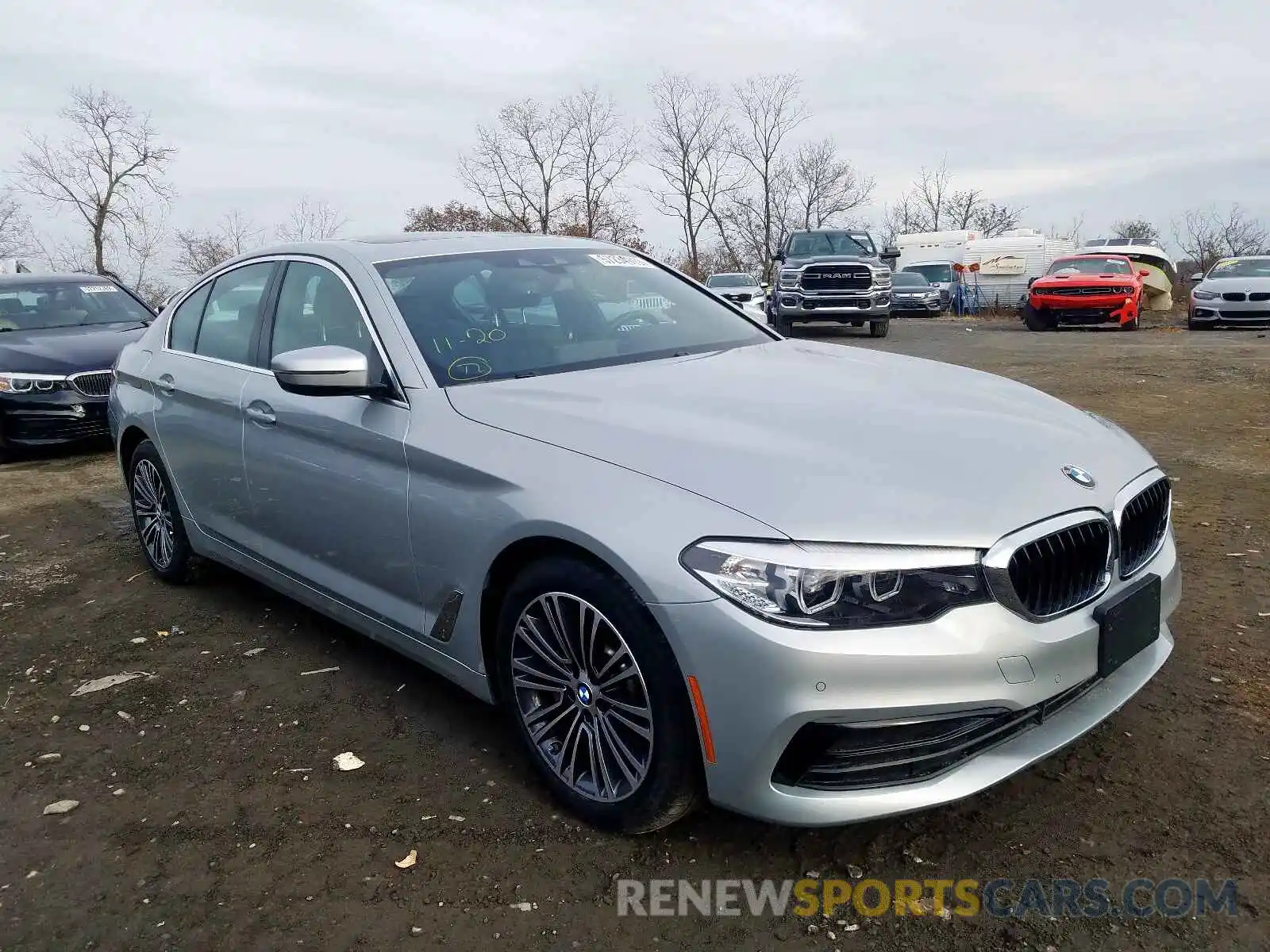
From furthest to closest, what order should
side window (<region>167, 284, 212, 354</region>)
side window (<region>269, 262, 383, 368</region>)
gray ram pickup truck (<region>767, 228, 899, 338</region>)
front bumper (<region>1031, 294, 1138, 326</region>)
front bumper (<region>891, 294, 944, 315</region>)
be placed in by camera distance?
front bumper (<region>891, 294, 944, 315</region>), front bumper (<region>1031, 294, 1138, 326</region>), gray ram pickup truck (<region>767, 228, 899, 338</region>), side window (<region>167, 284, 212, 354</region>), side window (<region>269, 262, 383, 368</region>)

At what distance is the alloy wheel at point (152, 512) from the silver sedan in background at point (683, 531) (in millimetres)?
999

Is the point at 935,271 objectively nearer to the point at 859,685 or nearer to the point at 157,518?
the point at 157,518

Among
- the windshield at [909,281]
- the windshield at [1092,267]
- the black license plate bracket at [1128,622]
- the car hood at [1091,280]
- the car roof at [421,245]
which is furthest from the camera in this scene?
the windshield at [909,281]

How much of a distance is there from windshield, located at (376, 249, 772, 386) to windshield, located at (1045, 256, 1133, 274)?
20.1 metres

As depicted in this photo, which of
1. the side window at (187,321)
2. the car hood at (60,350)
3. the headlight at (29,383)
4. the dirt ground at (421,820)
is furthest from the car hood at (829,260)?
the side window at (187,321)

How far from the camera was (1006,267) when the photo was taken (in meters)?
32.3

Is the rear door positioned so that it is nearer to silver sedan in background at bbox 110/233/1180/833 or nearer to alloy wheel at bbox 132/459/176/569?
silver sedan in background at bbox 110/233/1180/833

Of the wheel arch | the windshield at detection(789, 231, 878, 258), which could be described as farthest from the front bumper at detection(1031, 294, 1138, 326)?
the wheel arch

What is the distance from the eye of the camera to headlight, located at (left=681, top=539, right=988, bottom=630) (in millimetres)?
2289

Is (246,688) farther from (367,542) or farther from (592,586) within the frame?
(592,586)

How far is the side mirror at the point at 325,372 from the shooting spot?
10.5ft

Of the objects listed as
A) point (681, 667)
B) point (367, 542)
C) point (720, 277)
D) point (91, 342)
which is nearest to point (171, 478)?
point (367, 542)

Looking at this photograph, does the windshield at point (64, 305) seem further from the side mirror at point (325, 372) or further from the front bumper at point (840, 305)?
the front bumper at point (840, 305)

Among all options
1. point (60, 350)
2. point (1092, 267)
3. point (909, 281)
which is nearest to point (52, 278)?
point (60, 350)
